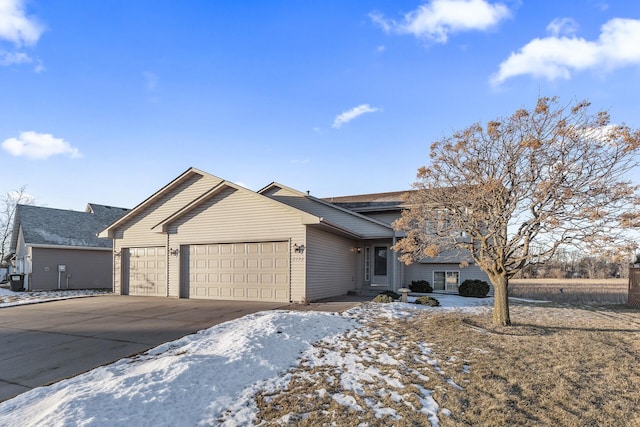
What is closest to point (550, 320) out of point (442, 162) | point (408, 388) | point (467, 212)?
point (467, 212)

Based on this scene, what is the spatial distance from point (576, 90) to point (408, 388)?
26.7 feet

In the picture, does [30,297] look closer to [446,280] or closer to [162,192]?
[162,192]

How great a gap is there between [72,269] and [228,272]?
569 inches

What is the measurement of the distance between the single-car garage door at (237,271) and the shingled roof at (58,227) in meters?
10.2

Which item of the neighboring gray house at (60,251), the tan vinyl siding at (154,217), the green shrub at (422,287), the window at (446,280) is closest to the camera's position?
the tan vinyl siding at (154,217)

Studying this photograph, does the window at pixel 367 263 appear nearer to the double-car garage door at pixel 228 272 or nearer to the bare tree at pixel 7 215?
the double-car garage door at pixel 228 272

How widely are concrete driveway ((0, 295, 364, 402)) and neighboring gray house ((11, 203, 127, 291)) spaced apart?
9.05m

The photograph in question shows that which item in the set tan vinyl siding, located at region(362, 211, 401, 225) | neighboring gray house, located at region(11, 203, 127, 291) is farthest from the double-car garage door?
neighboring gray house, located at region(11, 203, 127, 291)

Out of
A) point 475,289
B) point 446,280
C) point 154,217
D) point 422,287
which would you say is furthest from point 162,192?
point 475,289

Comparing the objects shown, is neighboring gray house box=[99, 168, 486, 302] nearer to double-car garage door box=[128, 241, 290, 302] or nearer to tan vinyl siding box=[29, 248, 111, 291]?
double-car garage door box=[128, 241, 290, 302]

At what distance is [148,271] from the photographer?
56.1 feet

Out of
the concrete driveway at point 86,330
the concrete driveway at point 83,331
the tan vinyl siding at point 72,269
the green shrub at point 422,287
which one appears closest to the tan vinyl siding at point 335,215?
the green shrub at point 422,287

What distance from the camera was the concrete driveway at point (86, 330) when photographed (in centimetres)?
604

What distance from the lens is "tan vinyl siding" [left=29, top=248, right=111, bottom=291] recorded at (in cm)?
2133
